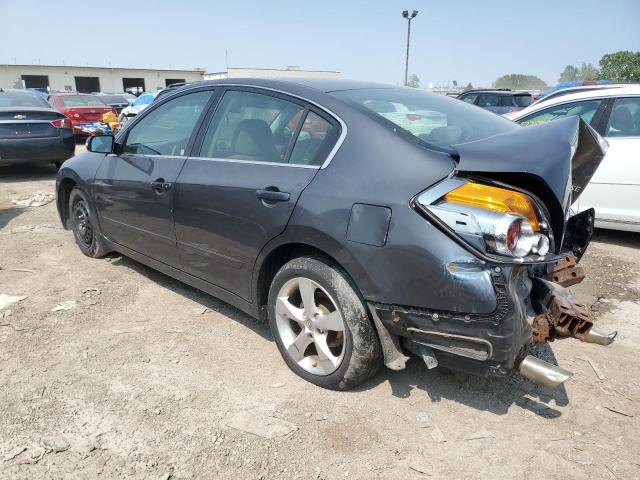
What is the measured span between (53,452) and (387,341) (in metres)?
1.63

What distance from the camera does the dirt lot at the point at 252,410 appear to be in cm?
224

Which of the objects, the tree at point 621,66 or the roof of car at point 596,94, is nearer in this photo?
the roof of car at point 596,94

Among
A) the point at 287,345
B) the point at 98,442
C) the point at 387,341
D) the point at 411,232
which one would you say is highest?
the point at 411,232

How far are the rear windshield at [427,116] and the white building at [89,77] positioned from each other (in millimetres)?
52811

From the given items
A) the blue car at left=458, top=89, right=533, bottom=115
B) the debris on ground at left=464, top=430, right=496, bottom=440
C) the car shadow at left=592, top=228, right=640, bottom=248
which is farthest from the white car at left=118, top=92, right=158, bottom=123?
the debris on ground at left=464, top=430, right=496, bottom=440

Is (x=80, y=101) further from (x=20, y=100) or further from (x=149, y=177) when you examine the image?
(x=149, y=177)

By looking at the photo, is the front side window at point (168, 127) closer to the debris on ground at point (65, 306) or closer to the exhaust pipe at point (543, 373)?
the debris on ground at point (65, 306)

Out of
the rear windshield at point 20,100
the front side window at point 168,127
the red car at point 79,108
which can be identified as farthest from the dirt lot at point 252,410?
the red car at point 79,108

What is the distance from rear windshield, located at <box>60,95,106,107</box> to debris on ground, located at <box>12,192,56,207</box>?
352 inches

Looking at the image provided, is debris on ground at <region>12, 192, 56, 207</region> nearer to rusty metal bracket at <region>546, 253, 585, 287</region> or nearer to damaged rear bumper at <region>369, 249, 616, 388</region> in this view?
damaged rear bumper at <region>369, 249, 616, 388</region>

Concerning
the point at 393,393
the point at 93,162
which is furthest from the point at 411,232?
the point at 93,162

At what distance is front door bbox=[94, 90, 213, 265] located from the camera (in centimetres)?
349

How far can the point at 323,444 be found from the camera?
2381mm

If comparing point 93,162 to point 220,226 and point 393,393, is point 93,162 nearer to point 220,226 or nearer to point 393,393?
point 220,226
